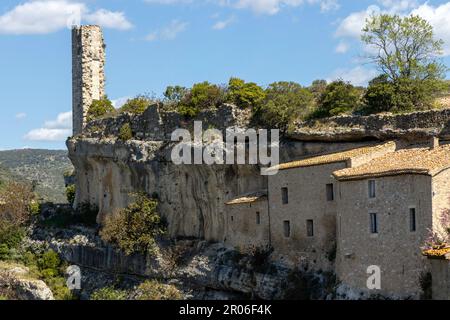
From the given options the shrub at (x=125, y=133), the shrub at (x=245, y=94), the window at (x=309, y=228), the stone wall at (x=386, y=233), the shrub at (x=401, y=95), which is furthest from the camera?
the shrub at (x=125, y=133)

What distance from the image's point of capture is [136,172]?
49.7 m

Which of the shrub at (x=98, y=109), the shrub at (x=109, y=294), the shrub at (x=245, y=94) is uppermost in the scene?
the shrub at (x=98, y=109)

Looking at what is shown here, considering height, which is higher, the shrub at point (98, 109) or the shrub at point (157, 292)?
the shrub at point (98, 109)

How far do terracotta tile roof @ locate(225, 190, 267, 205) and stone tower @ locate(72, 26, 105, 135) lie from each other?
66.2ft

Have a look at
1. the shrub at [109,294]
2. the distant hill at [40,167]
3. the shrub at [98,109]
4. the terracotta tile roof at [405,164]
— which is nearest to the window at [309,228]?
the terracotta tile roof at [405,164]

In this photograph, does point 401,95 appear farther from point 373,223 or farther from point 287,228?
point 373,223

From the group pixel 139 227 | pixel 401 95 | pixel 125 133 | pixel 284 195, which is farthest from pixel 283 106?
pixel 125 133

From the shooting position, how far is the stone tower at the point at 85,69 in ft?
198

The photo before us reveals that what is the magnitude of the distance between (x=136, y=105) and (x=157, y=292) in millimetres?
14622

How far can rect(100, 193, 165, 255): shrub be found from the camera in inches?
1866

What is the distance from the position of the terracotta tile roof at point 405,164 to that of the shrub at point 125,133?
60.0ft

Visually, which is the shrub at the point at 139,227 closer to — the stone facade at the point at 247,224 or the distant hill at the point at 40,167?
the stone facade at the point at 247,224
